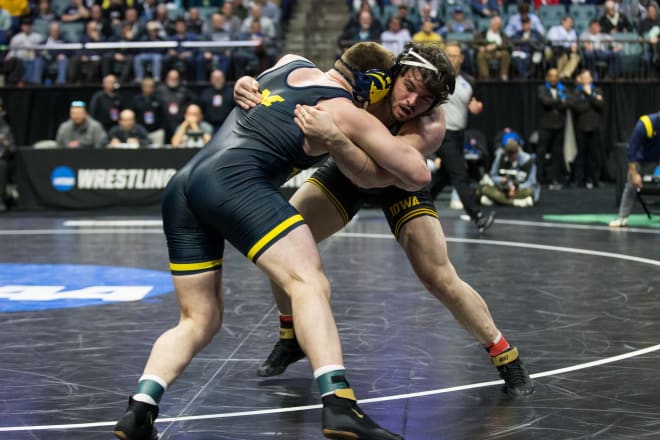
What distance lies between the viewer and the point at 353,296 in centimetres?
694

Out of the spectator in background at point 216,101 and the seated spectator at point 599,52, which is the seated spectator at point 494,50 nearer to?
the seated spectator at point 599,52

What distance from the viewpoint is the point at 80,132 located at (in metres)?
13.7

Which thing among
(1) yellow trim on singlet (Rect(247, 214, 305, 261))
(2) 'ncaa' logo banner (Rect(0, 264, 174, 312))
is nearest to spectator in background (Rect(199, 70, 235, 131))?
(2) 'ncaa' logo banner (Rect(0, 264, 174, 312))

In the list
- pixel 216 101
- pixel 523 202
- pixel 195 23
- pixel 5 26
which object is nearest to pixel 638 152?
pixel 523 202

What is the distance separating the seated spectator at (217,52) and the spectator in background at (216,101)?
0.83m

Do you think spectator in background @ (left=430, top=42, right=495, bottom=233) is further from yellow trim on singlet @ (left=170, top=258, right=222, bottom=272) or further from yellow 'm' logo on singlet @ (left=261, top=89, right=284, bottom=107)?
yellow trim on singlet @ (left=170, top=258, right=222, bottom=272)

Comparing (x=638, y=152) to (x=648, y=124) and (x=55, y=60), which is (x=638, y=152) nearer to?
(x=648, y=124)

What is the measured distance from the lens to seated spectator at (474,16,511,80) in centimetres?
1600

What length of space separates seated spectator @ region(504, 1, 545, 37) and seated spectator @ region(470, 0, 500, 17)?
733 millimetres

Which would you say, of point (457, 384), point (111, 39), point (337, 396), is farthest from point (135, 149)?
point (337, 396)

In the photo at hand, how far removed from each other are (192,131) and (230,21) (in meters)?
3.64

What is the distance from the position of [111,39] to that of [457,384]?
1324cm

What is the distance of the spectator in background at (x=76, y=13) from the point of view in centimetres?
1759

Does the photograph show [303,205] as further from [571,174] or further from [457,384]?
[571,174]
